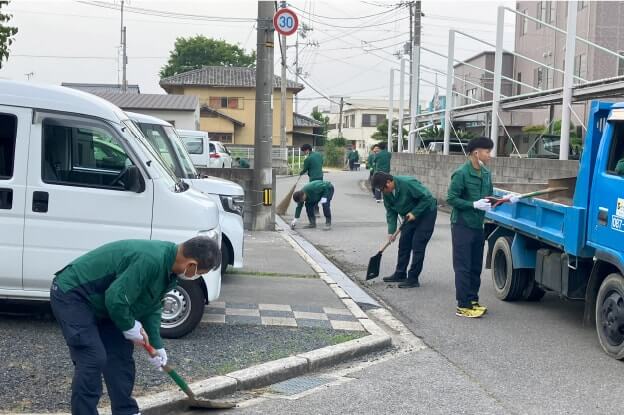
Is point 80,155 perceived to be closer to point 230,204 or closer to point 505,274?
point 230,204

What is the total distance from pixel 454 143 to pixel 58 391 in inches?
1000

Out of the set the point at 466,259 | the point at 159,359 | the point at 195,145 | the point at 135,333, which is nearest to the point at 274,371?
the point at 159,359

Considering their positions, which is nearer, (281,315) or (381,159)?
(281,315)

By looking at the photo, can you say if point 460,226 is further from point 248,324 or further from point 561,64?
point 561,64

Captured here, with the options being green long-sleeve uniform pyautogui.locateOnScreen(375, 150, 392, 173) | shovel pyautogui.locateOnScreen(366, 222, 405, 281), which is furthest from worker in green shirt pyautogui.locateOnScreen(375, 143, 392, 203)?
shovel pyautogui.locateOnScreen(366, 222, 405, 281)

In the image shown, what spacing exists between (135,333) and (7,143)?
127 inches

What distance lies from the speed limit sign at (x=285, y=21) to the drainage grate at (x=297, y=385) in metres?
10.1

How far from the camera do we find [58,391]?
536cm

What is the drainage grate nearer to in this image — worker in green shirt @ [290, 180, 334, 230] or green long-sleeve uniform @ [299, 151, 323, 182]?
worker in green shirt @ [290, 180, 334, 230]

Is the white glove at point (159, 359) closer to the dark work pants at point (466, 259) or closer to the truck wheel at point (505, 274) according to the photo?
the dark work pants at point (466, 259)

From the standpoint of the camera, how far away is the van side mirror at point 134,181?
6719 mm

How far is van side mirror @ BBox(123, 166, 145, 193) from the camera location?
6.72m

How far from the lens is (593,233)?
23.5 feet

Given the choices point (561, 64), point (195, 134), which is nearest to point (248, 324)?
point (195, 134)
